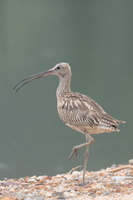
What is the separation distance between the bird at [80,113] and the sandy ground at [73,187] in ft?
1.65

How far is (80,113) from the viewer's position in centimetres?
1195

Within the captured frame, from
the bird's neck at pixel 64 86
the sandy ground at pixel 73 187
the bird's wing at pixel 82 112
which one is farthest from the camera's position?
the bird's neck at pixel 64 86

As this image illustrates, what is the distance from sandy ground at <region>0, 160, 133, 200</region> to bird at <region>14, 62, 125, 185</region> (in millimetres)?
501

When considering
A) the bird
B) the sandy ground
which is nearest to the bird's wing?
the bird

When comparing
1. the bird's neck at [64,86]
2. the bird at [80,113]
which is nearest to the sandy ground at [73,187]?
the bird at [80,113]

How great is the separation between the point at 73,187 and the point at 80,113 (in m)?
1.55

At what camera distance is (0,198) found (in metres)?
11.3

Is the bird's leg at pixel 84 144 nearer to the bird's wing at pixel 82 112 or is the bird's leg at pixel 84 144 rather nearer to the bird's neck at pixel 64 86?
the bird's wing at pixel 82 112

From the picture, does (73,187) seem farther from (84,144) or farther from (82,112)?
(82,112)

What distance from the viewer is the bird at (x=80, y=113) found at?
38.3ft

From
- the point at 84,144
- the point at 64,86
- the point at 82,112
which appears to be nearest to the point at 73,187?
the point at 84,144

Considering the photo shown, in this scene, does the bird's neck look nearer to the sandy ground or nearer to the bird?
the bird

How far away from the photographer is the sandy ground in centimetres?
1101

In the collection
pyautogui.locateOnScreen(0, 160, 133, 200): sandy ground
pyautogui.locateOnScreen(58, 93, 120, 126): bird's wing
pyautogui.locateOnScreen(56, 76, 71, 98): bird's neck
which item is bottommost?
pyautogui.locateOnScreen(0, 160, 133, 200): sandy ground
